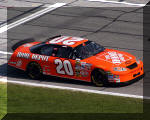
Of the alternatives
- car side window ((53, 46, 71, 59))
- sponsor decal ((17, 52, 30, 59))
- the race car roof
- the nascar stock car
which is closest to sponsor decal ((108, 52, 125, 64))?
the nascar stock car

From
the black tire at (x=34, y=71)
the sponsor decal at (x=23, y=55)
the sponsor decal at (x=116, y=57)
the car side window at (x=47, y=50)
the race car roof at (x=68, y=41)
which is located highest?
the race car roof at (x=68, y=41)

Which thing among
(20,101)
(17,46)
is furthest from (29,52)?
(20,101)

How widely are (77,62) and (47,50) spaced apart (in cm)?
152

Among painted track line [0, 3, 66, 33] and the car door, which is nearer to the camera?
the car door

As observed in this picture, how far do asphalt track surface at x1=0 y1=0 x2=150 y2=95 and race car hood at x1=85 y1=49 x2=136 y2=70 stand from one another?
3.67 ft

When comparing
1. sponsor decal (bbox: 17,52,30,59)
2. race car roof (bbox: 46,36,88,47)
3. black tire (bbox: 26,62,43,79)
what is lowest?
black tire (bbox: 26,62,43,79)

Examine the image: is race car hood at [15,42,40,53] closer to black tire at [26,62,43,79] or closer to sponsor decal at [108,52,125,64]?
black tire at [26,62,43,79]

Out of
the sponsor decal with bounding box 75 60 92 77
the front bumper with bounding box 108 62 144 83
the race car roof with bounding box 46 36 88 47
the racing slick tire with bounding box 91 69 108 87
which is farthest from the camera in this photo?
the race car roof with bounding box 46 36 88 47

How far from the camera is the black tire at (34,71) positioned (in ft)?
58.2

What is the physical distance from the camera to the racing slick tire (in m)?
16.4

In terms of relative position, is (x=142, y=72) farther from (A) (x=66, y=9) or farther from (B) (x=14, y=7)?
(B) (x=14, y=7)

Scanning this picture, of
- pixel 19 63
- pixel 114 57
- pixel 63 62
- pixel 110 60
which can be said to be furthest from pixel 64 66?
pixel 19 63

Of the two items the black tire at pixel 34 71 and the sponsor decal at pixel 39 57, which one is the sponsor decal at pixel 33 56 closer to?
the sponsor decal at pixel 39 57

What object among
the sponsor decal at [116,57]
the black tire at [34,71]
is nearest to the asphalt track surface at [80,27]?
the black tire at [34,71]
